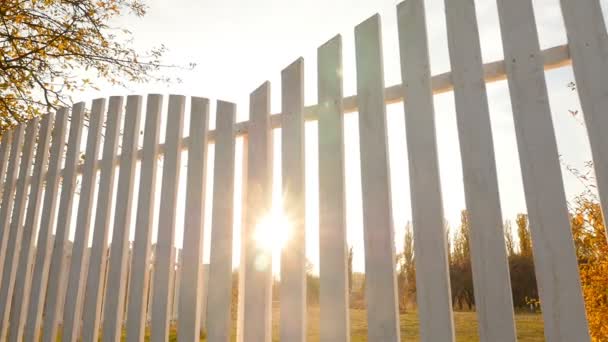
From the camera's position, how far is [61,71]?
6133mm

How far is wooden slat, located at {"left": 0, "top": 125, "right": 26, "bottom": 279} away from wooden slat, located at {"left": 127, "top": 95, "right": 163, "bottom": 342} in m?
1.66

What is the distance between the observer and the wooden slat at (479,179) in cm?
163

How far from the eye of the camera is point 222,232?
239 centimetres

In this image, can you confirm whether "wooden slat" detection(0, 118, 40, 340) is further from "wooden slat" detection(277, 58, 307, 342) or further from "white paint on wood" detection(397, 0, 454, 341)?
"white paint on wood" detection(397, 0, 454, 341)

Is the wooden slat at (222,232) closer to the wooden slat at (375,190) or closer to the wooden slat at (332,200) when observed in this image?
the wooden slat at (332,200)

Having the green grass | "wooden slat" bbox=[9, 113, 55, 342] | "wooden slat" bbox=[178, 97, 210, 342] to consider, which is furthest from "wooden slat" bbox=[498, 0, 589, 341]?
the green grass

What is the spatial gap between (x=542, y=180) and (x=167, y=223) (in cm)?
193

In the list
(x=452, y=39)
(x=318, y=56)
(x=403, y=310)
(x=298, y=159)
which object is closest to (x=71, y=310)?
(x=298, y=159)

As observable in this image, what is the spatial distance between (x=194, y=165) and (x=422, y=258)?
1.41m

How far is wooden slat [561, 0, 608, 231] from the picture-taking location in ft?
5.26

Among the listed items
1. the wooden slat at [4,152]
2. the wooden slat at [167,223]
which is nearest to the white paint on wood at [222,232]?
the wooden slat at [167,223]

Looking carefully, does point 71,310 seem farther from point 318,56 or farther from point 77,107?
point 318,56

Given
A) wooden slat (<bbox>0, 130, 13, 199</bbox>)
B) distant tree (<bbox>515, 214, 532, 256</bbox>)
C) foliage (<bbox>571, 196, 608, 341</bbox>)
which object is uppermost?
wooden slat (<bbox>0, 130, 13, 199</bbox>)

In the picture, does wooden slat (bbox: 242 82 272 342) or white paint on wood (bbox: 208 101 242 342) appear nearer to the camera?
wooden slat (bbox: 242 82 272 342)
